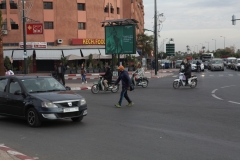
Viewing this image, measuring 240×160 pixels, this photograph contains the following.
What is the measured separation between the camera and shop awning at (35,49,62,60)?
5131 centimetres

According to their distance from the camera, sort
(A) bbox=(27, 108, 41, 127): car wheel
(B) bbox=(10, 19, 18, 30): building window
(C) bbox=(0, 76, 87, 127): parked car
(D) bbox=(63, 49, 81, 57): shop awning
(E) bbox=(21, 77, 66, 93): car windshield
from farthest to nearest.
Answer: (D) bbox=(63, 49, 81, 57): shop awning → (B) bbox=(10, 19, 18, 30): building window → (E) bbox=(21, 77, 66, 93): car windshield → (A) bbox=(27, 108, 41, 127): car wheel → (C) bbox=(0, 76, 87, 127): parked car

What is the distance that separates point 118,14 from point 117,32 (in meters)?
33.4

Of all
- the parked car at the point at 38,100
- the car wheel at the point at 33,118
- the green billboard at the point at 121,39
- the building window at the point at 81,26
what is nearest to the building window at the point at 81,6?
the building window at the point at 81,26

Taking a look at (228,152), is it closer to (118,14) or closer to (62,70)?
(62,70)

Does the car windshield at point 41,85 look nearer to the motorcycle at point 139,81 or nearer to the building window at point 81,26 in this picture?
the motorcycle at point 139,81

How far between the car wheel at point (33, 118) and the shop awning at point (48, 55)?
41306mm

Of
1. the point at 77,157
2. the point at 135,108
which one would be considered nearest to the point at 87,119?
the point at 135,108

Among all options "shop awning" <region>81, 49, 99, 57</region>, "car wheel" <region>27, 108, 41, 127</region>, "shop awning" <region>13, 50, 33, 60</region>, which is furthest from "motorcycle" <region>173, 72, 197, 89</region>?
"shop awning" <region>13, 50, 33, 60</region>

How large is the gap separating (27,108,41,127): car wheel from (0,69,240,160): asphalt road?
0.74 feet

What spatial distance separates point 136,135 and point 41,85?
3.73 meters

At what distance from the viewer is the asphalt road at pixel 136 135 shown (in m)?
7.45

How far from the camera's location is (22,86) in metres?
11.2

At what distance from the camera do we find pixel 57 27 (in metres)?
53.8

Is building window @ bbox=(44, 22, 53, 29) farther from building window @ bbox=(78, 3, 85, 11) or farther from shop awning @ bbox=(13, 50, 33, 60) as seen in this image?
building window @ bbox=(78, 3, 85, 11)
